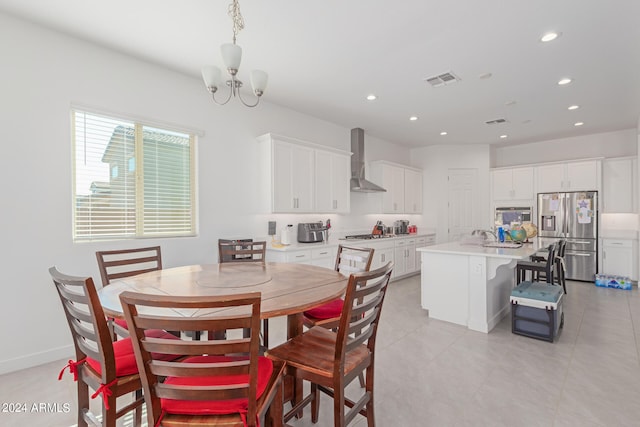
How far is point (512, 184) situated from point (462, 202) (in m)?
1.04

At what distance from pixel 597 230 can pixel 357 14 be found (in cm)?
598

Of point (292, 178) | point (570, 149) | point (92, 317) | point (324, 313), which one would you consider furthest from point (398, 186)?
point (92, 317)

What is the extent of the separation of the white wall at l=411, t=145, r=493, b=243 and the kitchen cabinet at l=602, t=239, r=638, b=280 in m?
1.94

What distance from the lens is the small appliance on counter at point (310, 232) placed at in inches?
179

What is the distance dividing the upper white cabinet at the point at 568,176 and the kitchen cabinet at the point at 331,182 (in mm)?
4198

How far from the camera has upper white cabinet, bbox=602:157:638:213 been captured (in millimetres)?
5459

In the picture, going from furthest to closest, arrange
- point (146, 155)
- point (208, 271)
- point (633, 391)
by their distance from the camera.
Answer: point (146, 155), point (208, 271), point (633, 391)

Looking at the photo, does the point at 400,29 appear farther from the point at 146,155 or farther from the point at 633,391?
the point at 633,391

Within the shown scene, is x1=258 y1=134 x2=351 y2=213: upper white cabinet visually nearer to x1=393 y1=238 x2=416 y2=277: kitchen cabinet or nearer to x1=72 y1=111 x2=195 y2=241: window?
x1=72 y1=111 x2=195 y2=241: window

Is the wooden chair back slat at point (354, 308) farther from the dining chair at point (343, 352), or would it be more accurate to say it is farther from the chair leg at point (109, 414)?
the chair leg at point (109, 414)

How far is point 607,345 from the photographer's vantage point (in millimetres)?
2918

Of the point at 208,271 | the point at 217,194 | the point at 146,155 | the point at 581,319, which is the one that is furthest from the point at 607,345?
the point at 146,155

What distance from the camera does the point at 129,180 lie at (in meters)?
3.17

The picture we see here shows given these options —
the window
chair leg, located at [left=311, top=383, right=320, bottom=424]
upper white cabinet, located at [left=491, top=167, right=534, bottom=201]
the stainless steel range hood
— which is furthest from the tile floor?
upper white cabinet, located at [left=491, top=167, right=534, bottom=201]
